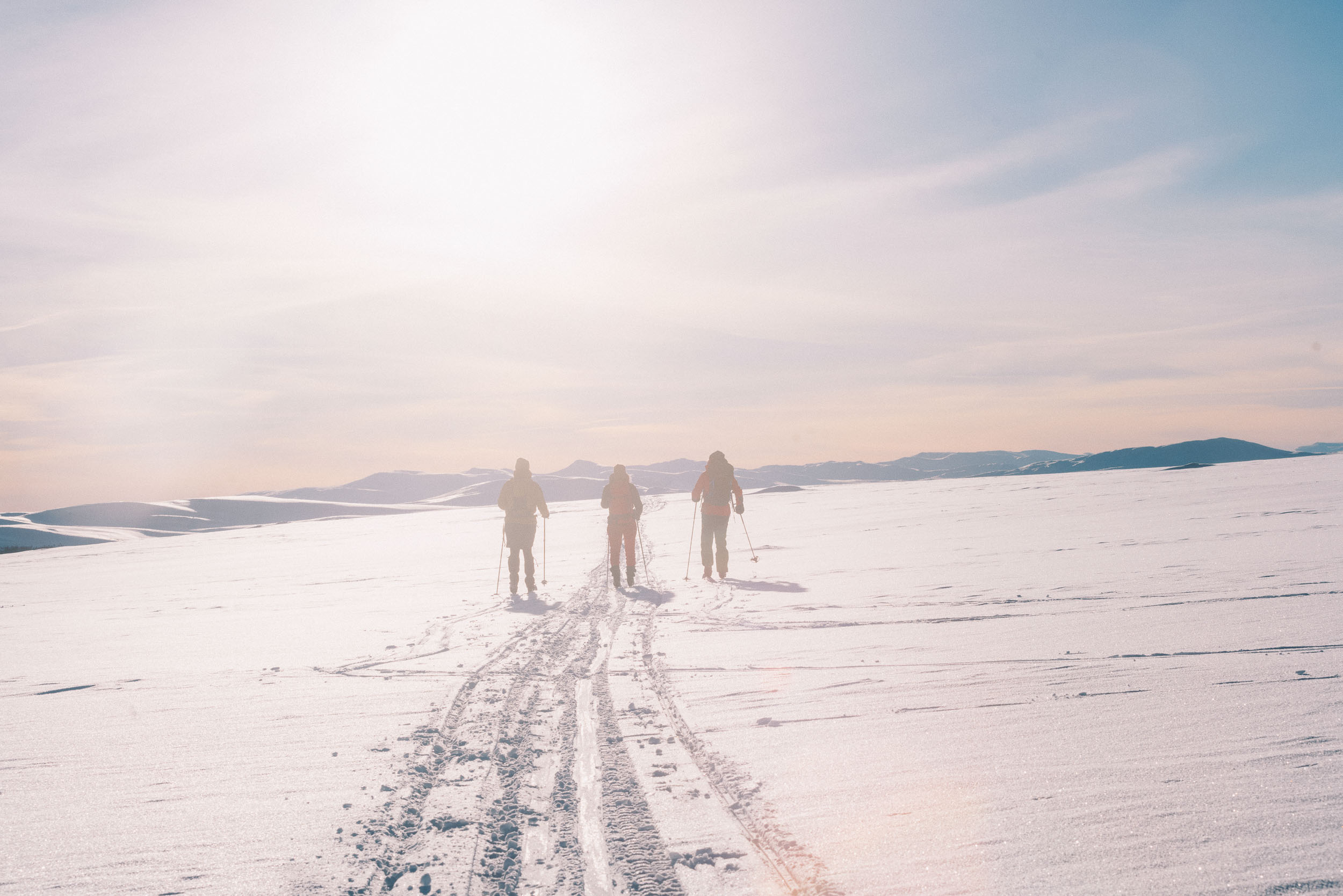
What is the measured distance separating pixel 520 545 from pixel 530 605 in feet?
6.03

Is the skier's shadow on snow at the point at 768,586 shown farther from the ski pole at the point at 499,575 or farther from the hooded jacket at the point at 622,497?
the ski pole at the point at 499,575

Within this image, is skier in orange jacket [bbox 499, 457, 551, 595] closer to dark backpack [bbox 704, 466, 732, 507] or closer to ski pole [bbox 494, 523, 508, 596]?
ski pole [bbox 494, 523, 508, 596]

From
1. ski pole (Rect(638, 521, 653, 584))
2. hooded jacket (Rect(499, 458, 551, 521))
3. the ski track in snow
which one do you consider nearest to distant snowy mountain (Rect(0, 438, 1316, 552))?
ski pole (Rect(638, 521, 653, 584))

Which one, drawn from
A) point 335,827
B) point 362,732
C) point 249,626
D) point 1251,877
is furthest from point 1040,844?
point 249,626

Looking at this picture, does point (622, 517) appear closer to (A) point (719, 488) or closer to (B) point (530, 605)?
(A) point (719, 488)

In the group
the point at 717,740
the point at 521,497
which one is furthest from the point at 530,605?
the point at 717,740

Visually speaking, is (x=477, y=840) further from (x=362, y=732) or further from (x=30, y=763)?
(x=30, y=763)

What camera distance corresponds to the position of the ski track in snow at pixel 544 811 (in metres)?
2.84

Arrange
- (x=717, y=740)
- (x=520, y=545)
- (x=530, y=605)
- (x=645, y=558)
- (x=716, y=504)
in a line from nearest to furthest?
1. (x=717, y=740)
2. (x=530, y=605)
3. (x=520, y=545)
4. (x=716, y=504)
5. (x=645, y=558)

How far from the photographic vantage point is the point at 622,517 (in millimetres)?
12141

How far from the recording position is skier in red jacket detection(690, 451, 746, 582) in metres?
12.4

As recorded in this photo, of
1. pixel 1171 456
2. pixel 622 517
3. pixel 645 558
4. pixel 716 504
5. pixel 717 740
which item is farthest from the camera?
pixel 1171 456

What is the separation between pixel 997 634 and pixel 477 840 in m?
5.17

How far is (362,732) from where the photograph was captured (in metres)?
4.76
